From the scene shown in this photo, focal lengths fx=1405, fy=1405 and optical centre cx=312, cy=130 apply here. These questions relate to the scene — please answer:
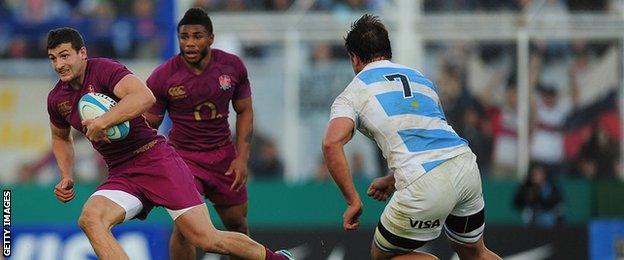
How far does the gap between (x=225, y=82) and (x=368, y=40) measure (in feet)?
6.53

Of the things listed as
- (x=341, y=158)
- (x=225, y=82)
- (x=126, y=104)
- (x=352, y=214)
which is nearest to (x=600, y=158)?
(x=225, y=82)

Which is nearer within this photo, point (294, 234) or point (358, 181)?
point (294, 234)

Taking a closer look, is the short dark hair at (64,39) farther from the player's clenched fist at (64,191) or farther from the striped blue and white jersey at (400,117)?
the striped blue and white jersey at (400,117)

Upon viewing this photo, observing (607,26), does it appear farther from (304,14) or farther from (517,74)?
(304,14)

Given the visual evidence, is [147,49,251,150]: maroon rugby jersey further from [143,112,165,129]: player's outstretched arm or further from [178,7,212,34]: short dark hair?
[178,7,212,34]: short dark hair

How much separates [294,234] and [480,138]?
15.4 ft

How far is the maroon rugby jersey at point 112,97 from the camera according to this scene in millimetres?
10086

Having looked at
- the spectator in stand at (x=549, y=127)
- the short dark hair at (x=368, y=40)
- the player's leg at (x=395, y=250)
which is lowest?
the spectator in stand at (x=549, y=127)

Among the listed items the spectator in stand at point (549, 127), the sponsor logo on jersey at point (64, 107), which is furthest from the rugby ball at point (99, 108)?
the spectator in stand at point (549, 127)

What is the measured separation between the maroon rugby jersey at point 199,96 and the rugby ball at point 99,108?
5.06 feet

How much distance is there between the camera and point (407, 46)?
18094mm

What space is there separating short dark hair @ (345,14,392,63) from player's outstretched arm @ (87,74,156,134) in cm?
149

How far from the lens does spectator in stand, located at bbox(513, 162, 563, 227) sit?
16828mm

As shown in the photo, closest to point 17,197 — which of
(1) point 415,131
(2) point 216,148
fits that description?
(2) point 216,148
